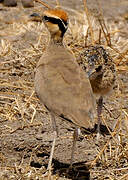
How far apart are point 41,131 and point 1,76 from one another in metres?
1.08

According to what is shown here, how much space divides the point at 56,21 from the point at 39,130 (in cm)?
107

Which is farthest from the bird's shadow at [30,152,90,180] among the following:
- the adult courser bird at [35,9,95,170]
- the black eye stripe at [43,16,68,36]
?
the black eye stripe at [43,16,68,36]

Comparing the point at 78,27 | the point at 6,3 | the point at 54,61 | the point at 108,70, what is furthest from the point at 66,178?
the point at 6,3

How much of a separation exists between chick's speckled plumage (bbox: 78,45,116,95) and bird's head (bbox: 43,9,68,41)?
494 mm

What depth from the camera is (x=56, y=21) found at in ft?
10.7

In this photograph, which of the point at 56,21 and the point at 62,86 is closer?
the point at 62,86

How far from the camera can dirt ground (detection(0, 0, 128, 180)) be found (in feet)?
11.0

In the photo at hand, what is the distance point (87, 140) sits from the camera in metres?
3.83

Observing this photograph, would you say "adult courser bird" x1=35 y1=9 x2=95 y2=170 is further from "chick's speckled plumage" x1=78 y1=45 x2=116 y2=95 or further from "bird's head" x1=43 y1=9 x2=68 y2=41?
"chick's speckled plumage" x1=78 y1=45 x2=116 y2=95

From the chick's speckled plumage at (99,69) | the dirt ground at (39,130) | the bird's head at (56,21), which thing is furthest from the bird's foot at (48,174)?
the bird's head at (56,21)

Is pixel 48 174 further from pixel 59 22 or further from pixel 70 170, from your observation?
pixel 59 22

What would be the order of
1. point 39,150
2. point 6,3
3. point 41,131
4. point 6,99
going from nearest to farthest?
1. point 39,150
2. point 41,131
3. point 6,99
4. point 6,3

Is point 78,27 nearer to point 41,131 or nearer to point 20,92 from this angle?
point 20,92

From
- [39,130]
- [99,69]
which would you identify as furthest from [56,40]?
[39,130]
